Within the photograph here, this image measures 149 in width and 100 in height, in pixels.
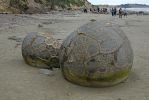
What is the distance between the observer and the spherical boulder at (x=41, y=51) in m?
8.00

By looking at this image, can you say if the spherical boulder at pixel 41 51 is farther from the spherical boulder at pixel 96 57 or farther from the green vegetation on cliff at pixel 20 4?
the green vegetation on cliff at pixel 20 4

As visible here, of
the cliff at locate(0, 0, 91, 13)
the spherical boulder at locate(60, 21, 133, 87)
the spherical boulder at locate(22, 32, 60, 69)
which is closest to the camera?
the spherical boulder at locate(60, 21, 133, 87)

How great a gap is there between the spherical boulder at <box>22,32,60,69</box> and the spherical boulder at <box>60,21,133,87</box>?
1.19 meters

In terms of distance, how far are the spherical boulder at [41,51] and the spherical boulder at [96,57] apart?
3.92ft

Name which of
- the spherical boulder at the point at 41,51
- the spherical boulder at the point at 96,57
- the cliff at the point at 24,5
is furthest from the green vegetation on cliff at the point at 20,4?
the spherical boulder at the point at 96,57

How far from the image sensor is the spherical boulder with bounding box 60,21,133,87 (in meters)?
6.34

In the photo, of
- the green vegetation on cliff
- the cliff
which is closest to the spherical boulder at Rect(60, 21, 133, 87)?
the cliff

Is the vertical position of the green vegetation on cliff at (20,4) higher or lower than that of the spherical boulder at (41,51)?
lower

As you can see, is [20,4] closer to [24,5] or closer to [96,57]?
[24,5]

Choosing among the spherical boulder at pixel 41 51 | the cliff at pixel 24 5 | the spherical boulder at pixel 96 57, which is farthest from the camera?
the cliff at pixel 24 5

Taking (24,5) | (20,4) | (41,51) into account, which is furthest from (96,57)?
(24,5)

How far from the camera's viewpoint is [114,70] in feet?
20.9

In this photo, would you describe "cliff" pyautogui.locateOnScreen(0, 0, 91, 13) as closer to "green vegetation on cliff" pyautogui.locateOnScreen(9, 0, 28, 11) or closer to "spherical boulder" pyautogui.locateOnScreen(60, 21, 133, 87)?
"green vegetation on cliff" pyautogui.locateOnScreen(9, 0, 28, 11)

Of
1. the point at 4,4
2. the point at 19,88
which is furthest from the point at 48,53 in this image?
the point at 4,4
